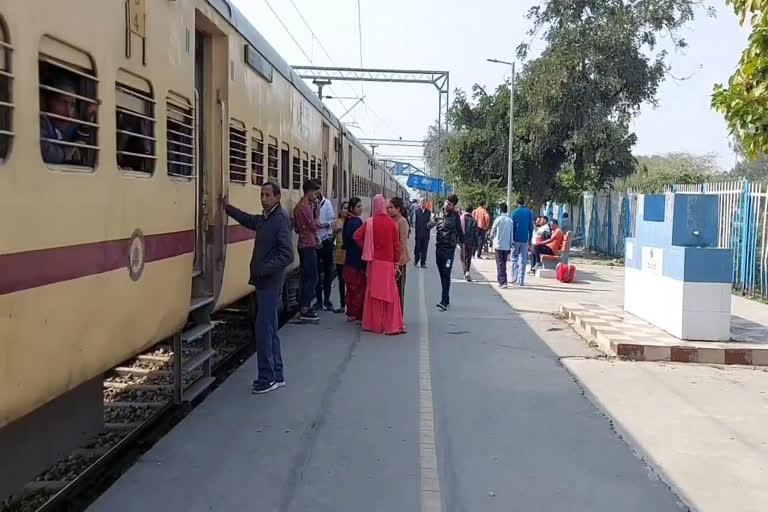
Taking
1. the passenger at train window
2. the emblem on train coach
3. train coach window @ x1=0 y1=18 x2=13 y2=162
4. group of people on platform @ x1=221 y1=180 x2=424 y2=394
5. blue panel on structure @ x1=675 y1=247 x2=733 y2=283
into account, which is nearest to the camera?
train coach window @ x1=0 y1=18 x2=13 y2=162

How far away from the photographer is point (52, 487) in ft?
16.7

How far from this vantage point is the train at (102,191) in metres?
3.43

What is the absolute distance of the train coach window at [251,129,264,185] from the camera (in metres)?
8.43

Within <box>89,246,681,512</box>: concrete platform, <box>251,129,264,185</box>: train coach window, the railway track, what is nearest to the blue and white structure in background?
<box>89,246,681,512</box>: concrete platform

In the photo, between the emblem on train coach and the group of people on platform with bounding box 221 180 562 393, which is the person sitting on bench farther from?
the emblem on train coach

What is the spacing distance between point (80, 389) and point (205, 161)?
9.31 ft

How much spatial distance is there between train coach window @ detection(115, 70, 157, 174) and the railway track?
1746 mm

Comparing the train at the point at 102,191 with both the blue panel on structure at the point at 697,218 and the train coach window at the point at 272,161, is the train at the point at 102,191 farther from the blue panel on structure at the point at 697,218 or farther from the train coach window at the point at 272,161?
the blue panel on structure at the point at 697,218

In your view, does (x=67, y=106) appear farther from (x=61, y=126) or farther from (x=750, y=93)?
(x=750, y=93)

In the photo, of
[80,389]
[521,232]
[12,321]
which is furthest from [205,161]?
[521,232]

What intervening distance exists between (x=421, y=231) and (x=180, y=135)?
15.2 m

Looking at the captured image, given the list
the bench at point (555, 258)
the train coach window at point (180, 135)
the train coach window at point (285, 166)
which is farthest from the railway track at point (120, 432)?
the bench at point (555, 258)

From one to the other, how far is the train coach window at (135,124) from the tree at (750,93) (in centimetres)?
420

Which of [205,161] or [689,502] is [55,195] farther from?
[689,502]
